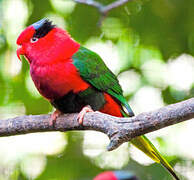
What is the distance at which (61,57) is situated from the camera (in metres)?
3.38

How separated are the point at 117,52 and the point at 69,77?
134 centimetres

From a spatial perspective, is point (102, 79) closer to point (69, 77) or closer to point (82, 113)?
point (69, 77)

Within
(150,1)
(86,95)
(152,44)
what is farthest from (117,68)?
(86,95)

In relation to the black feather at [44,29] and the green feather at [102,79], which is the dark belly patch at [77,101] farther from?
the black feather at [44,29]

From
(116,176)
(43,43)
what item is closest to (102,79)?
(43,43)

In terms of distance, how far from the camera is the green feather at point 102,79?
11.2 ft

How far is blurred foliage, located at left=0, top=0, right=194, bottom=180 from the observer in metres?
4.23

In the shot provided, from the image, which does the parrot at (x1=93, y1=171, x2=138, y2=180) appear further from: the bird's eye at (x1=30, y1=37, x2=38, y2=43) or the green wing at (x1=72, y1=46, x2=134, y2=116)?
the bird's eye at (x1=30, y1=37, x2=38, y2=43)

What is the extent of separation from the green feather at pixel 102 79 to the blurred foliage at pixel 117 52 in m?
0.70

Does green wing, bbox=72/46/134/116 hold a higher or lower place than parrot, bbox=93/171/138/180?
higher

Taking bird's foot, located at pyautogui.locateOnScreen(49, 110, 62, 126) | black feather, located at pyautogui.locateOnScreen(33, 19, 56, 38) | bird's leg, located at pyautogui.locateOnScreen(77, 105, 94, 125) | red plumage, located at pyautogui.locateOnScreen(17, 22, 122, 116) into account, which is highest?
black feather, located at pyautogui.locateOnScreen(33, 19, 56, 38)

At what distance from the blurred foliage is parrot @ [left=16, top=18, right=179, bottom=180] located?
820 mm

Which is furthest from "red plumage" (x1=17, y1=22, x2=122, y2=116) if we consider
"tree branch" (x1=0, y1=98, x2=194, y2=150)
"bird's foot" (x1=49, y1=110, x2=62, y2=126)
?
"tree branch" (x1=0, y1=98, x2=194, y2=150)

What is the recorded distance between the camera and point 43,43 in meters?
3.49
